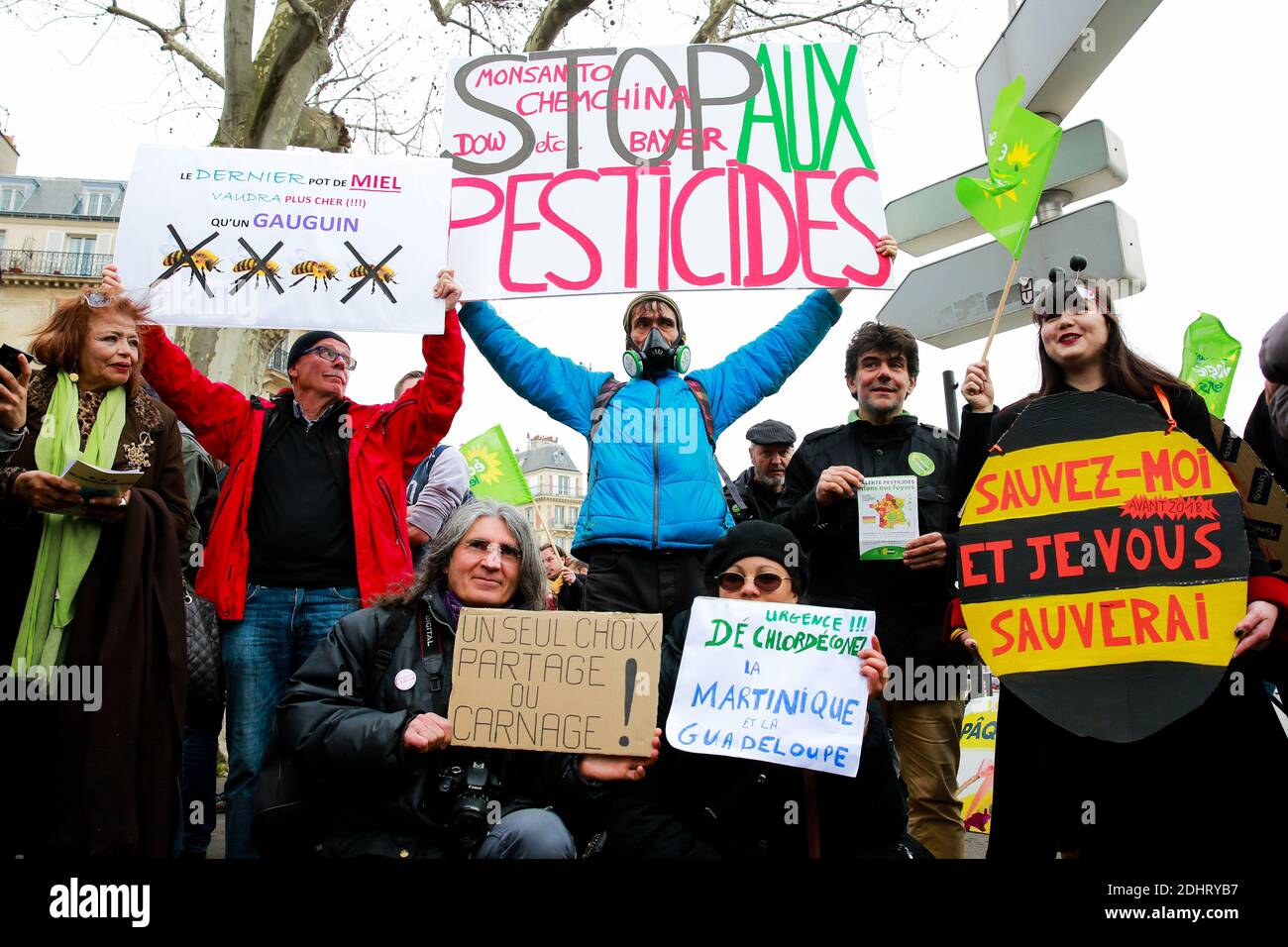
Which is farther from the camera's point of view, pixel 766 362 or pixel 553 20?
pixel 553 20

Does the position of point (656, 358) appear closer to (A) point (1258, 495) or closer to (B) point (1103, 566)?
(B) point (1103, 566)

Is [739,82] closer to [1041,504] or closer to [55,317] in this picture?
[1041,504]

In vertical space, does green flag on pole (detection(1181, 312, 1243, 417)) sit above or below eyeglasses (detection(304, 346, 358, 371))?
above

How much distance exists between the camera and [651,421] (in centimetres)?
376

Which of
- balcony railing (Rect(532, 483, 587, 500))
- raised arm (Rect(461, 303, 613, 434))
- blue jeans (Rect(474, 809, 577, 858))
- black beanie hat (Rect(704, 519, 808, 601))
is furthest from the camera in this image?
balcony railing (Rect(532, 483, 587, 500))

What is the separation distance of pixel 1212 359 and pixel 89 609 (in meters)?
5.06

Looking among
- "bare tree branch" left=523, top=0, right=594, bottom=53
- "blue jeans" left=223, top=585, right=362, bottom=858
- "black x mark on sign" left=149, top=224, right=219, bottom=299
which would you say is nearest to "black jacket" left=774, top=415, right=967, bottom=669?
"blue jeans" left=223, top=585, right=362, bottom=858

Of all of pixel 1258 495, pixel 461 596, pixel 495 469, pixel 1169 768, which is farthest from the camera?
pixel 495 469

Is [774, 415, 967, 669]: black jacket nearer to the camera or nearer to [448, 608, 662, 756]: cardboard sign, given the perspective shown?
[448, 608, 662, 756]: cardboard sign

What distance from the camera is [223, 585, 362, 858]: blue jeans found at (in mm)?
3367

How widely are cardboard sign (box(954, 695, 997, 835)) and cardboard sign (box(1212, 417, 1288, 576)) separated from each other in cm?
211

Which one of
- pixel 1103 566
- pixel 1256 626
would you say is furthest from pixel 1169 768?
pixel 1103 566

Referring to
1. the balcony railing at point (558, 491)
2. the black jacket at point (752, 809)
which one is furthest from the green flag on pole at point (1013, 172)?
the balcony railing at point (558, 491)

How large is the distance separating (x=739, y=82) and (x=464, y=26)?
7.38 m
